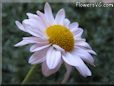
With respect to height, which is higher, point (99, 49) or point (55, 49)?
point (55, 49)

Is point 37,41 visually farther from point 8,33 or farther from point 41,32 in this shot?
point 8,33

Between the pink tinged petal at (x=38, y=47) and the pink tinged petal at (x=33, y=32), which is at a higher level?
the pink tinged petal at (x=33, y=32)

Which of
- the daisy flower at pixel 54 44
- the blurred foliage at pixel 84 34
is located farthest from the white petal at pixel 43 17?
A: the blurred foliage at pixel 84 34

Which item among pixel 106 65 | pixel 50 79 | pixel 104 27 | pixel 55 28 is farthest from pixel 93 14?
pixel 55 28

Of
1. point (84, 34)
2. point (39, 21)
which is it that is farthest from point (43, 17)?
point (84, 34)

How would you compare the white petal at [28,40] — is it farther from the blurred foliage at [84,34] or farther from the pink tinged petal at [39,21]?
the blurred foliage at [84,34]

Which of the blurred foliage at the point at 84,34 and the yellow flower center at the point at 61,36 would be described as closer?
the yellow flower center at the point at 61,36
